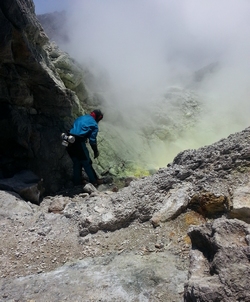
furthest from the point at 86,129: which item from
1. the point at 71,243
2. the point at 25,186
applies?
the point at 71,243

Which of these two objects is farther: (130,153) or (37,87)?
(130,153)

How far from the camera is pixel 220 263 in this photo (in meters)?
2.41

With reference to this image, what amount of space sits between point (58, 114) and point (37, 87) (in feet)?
2.90

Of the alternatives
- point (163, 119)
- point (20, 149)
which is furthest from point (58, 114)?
point (163, 119)

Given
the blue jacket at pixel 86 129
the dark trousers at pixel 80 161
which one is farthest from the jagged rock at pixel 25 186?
the blue jacket at pixel 86 129

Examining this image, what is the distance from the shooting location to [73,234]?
13.4 feet

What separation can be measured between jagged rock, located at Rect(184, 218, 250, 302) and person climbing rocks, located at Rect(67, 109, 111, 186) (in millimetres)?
4125

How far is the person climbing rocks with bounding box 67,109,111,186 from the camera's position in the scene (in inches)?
262

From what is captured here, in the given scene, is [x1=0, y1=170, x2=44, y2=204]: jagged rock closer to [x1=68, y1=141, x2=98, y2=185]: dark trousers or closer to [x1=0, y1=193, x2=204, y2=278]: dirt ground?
[x1=68, y1=141, x2=98, y2=185]: dark trousers

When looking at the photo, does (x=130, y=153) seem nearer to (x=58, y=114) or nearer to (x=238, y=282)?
(x=58, y=114)

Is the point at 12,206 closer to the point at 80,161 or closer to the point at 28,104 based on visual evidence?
the point at 80,161

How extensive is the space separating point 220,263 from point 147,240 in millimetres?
1320

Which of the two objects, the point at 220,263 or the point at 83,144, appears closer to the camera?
the point at 220,263

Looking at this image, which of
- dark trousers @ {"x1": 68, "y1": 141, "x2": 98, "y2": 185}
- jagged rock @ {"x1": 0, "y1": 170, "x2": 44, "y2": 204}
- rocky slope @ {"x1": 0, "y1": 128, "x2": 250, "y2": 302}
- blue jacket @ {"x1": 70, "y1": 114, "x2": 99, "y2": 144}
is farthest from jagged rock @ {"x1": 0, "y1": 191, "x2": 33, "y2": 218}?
blue jacket @ {"x1": 70, "y1": 114, "x2": 99, "y2": 144}
